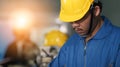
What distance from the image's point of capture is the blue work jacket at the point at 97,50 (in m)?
1.75

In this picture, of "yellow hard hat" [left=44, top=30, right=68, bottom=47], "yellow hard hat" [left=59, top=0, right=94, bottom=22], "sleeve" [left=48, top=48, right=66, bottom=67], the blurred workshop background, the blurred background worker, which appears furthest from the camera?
the blurred workshop background

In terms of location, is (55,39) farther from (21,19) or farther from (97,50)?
(97,50)

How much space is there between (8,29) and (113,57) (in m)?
4.72

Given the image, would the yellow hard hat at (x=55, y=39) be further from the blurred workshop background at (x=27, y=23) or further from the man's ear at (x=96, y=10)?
the man's ear at (x=96, y=10)

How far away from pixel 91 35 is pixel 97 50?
97 millimetres

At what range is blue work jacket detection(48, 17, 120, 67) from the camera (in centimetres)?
175

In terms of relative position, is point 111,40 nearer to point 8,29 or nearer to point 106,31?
point 106,31

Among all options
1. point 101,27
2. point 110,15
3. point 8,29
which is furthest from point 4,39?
point 101,27

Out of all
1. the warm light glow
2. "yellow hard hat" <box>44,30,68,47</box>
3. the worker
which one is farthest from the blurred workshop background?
the worker

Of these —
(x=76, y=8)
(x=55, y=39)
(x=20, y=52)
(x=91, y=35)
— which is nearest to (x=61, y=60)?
(x=91, y=35)

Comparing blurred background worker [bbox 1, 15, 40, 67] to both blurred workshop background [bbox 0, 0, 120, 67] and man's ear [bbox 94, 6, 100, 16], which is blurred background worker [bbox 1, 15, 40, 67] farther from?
man's ear [bbox 94, 6, 100, 16]

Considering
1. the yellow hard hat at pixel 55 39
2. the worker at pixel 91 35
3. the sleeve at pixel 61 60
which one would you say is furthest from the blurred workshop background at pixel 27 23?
the worker at pixel 91 35

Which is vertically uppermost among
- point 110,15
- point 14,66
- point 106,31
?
point 106,31

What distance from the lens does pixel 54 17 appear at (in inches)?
247
